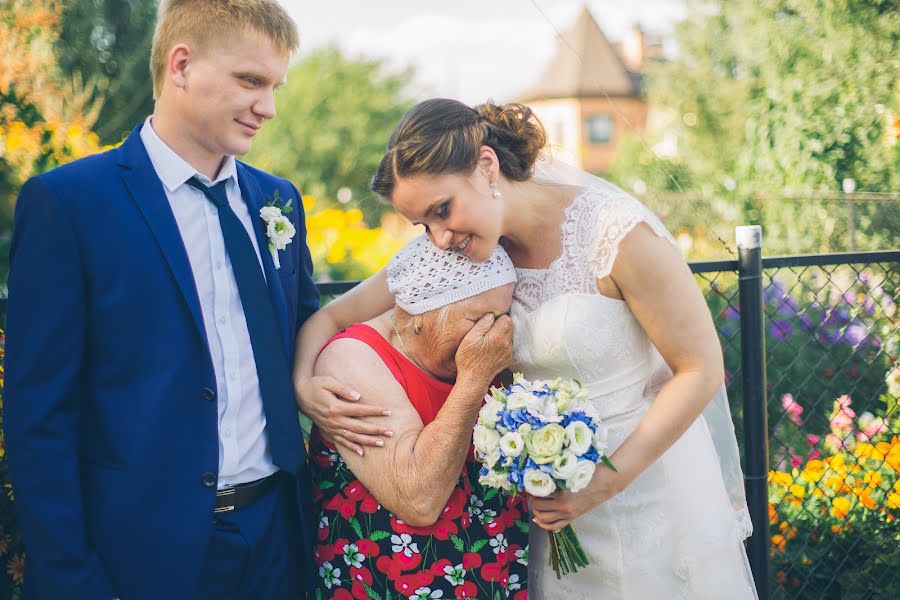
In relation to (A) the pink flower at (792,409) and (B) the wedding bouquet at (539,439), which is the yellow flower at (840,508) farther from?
(B) the wedding bouquet at (539,439)

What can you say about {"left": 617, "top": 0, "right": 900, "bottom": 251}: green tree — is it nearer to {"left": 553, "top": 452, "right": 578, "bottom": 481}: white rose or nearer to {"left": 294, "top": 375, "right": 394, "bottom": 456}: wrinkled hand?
{"left": 553, "top": 452, "right": 578, "bottom": 481}: white rose

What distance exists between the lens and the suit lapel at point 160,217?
201 centimetres

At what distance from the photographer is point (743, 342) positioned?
112 inches

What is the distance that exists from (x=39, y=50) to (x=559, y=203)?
19.2 ft

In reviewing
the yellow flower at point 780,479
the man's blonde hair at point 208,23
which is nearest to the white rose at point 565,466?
the man's blonde hair at point 208,23

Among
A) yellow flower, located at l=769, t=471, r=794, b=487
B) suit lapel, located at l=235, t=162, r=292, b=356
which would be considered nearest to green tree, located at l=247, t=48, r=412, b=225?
yellow flower, located at l=769, t=471, r=794, b=487

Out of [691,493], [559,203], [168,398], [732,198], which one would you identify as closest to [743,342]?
[691,493]

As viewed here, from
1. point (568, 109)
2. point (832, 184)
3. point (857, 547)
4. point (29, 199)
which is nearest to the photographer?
point (29, 199)

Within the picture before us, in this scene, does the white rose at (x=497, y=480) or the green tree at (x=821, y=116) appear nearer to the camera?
the white rose at (x=497, y=480)

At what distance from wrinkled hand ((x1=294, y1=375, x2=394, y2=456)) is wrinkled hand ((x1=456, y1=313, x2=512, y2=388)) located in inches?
10.1

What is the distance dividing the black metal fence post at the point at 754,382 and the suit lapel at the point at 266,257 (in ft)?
5.27

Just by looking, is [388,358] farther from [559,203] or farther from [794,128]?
[794,128]

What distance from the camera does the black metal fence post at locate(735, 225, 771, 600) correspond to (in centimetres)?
283

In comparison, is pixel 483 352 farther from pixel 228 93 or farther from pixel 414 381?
pixel 228 93
